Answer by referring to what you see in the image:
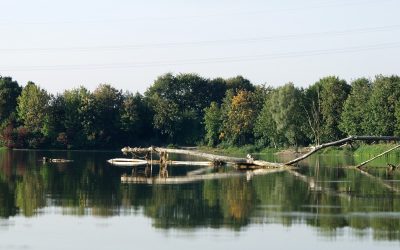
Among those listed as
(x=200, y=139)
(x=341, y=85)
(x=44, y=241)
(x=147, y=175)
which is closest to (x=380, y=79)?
(x=341, y=85)

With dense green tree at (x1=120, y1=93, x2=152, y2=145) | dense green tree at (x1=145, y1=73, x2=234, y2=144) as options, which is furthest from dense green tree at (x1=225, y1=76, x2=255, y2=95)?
dense green tree at (x1=120, y1=93, x2=152, y2=145)

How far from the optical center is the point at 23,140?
374 feet

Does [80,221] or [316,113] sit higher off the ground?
[316,113]

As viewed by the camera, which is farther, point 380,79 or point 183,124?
point 183,124

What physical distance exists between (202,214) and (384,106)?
6009cm

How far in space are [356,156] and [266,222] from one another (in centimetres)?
5772

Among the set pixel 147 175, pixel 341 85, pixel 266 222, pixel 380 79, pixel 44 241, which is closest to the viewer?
pixel 44 241

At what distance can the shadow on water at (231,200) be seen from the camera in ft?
93.3

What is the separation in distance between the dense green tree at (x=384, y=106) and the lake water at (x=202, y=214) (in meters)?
38.4

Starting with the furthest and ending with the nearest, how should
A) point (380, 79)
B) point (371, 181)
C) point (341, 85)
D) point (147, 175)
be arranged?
point (341, 85) → point (380, 79) → point (147, 175) → point (371, 181)

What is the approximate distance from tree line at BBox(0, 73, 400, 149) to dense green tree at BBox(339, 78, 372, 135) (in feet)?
0.50

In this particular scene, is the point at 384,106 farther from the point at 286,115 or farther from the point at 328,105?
the point at 286,115

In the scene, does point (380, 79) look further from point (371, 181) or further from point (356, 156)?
point (371, 181)

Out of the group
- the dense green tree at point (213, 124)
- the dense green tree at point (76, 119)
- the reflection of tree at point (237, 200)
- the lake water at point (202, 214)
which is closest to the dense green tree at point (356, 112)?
the dense green tree at point (213, 124)
